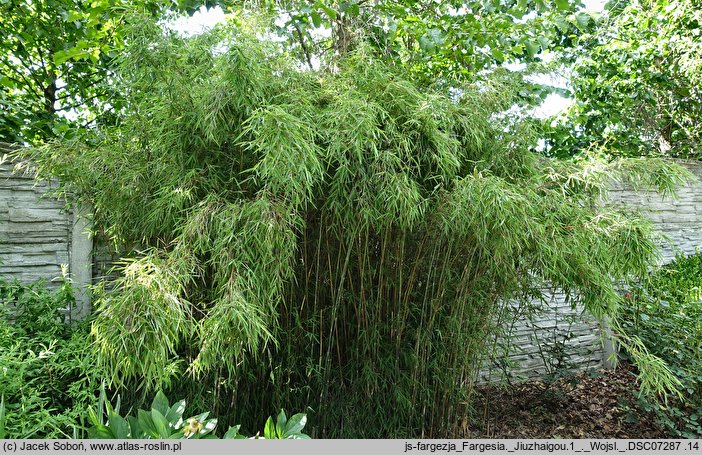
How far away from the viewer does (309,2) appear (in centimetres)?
343

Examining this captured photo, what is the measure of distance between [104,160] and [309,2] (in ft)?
5.47

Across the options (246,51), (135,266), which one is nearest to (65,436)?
(135,266)

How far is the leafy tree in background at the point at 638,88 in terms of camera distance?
576 centimetres

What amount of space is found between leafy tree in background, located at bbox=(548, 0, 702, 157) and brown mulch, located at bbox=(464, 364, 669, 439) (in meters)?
2.84

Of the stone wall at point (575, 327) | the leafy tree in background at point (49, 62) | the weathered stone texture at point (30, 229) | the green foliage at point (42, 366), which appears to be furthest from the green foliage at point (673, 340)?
the leafy tree in background at point (49, 62)

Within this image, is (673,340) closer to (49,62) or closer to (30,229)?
(30,229)

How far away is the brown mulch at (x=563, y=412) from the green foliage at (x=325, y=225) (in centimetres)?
73

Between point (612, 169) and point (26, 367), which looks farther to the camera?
point (612, 169)

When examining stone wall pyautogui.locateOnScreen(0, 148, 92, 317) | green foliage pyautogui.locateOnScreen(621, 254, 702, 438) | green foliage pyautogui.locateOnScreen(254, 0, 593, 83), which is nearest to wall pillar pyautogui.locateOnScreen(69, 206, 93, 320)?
stone wall pyautogui.locateOnScreen(0, 148, 92, 317)

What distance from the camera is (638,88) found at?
20.0ft

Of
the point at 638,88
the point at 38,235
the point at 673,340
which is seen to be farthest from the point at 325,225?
the point at 638,88

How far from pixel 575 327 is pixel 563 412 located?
0.87m

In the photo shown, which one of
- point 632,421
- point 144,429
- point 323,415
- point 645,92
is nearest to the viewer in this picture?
point 144,429

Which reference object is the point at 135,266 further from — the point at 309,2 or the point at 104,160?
the point at 309,2
